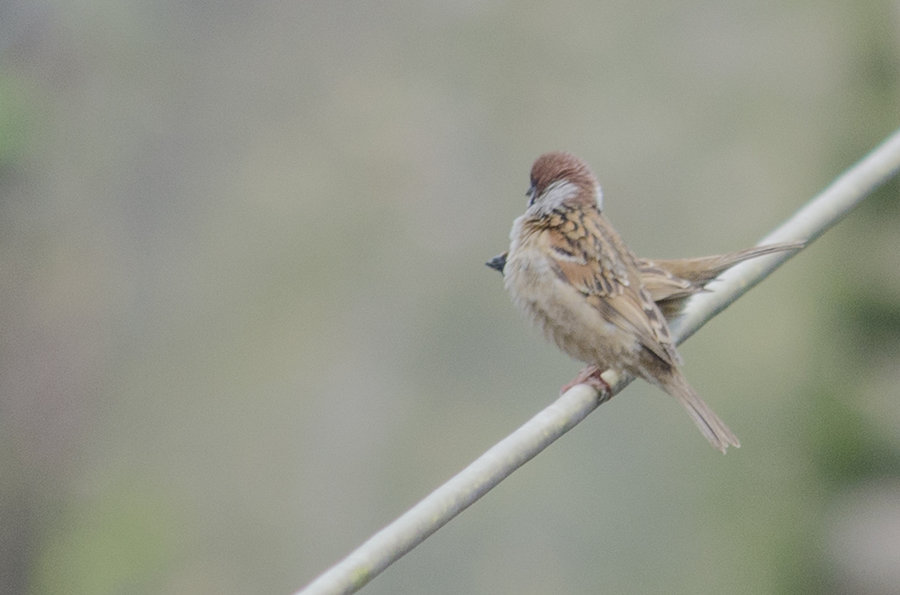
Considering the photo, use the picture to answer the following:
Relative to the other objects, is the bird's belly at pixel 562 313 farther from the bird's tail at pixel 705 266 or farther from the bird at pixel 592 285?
the bird's tail at pixel 705 266

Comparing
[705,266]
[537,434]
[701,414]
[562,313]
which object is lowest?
[701,414]

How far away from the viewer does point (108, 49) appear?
211 inches

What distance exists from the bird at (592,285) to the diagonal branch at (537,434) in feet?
0.30

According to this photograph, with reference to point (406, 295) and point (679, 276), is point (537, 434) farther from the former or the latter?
point (406, 295)

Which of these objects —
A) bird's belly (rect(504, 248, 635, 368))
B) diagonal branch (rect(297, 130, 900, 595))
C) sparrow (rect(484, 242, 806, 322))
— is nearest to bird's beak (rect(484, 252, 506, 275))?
bird's belly (rect(504, 248, 635, 368))

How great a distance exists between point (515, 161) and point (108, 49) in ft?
6.39

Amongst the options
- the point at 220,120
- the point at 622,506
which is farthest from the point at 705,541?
the point at 220,120

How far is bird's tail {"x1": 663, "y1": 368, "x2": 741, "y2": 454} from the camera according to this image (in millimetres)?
3273

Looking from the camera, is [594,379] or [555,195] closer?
[594,379]

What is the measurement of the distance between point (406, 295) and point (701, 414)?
5.16 ft

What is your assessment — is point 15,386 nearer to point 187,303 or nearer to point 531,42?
point 187,303

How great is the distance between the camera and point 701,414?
3.38 m

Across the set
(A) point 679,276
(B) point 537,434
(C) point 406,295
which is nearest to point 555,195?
(A) point 679,276

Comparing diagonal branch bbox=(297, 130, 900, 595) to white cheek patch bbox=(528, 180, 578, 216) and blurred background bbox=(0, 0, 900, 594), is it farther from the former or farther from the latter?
blurred background bbox=(0, 0, 900, 594)
